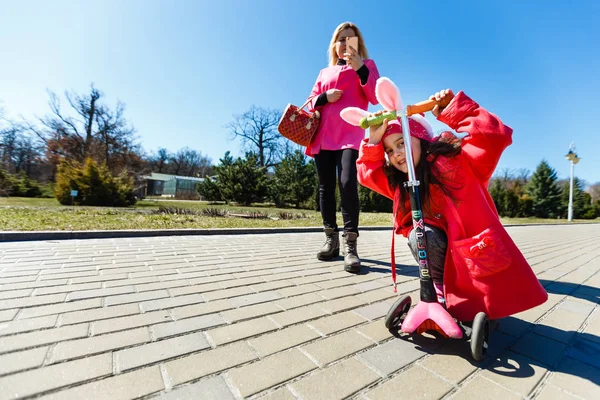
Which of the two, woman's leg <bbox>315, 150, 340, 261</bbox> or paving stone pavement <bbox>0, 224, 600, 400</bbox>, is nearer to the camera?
paving stone pavement <bbox>0, 224, 600, 400</bbox>

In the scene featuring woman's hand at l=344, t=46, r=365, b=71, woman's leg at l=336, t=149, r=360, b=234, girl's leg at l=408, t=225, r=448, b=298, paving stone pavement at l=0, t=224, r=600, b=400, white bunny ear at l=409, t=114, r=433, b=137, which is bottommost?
paving stone pavement at l=0, t=224, r=600, b=400

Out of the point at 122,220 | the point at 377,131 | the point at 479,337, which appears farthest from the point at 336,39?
the point at 122,220

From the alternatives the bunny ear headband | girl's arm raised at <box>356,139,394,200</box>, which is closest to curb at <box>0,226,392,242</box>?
girl's arm raised at <box>356,139,394,200</box>

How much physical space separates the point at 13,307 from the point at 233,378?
1361mm

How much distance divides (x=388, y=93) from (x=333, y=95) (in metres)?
1.48

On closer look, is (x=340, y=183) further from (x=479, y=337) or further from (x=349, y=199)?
(x=479, y=337)

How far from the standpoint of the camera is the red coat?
129 centimetres

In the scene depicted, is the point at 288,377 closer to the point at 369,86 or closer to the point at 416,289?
the point at 416,289

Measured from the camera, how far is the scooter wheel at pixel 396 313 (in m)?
1.41

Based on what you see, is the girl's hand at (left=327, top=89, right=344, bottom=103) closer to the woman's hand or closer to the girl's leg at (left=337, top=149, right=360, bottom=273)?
the woman's hand

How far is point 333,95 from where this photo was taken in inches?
111

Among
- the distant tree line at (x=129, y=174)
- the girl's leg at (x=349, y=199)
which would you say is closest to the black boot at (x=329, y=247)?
the girl's leg at (x=349, y=199)

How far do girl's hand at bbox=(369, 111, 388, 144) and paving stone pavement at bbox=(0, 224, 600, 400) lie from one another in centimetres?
98

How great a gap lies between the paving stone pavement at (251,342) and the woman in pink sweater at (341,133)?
2.19 feet
